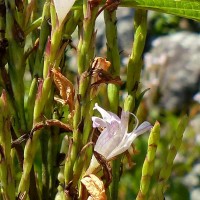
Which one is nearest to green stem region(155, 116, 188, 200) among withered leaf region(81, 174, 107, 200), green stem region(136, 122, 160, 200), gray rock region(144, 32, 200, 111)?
green stem region(136, 122, 160, 200)

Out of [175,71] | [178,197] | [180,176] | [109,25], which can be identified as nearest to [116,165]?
[109,25]

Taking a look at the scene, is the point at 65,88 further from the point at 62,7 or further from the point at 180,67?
the point at 180,67

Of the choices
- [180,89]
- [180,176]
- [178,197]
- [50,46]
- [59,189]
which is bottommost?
[180,89]

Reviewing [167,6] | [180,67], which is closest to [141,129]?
[167,6]

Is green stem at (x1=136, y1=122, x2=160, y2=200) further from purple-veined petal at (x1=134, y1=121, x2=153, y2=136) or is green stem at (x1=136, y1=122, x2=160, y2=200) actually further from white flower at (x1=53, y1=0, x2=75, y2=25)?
white flower at (x1=53, y1=0, x2=75, y2=25)

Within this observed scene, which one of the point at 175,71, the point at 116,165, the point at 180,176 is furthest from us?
the point at 175,71

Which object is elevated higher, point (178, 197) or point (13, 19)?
point (13, 19)

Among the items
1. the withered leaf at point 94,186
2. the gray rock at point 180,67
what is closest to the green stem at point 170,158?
the withered leaf at point 94,186

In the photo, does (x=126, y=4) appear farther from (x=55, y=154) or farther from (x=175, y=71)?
(x=175, y=71)

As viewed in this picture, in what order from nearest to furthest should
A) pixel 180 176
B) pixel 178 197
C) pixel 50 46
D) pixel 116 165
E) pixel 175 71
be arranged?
pixel 50 46
pixel 116 165
pixel 178 197
pixel 180 176
pixel 175 71
